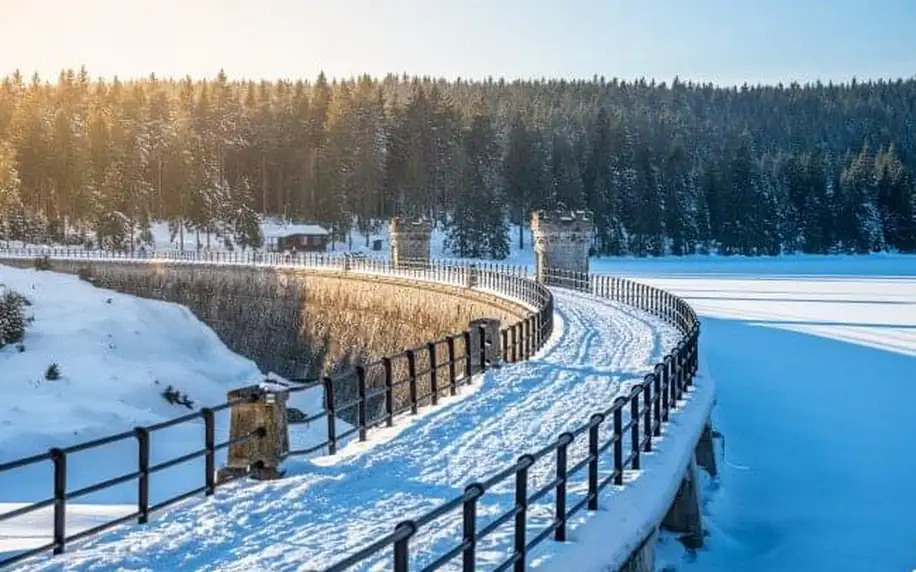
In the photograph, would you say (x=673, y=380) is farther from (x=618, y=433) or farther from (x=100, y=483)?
(x=100, y=483)

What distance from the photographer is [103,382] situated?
29359 millimetres

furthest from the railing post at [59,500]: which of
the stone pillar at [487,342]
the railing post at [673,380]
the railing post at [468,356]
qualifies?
the stone pillar at [487,342]

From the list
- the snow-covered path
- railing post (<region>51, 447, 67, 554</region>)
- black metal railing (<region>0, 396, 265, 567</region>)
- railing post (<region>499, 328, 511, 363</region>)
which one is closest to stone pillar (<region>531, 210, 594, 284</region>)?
railing post (<region>499, 328, 511, 363</region>)

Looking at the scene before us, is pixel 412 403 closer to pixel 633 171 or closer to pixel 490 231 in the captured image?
pixel 490 231

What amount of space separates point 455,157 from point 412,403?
8599 centimetres

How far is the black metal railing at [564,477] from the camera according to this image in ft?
19.9

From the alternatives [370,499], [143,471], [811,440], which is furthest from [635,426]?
[811,440]

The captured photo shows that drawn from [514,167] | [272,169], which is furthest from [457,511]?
[272,169]

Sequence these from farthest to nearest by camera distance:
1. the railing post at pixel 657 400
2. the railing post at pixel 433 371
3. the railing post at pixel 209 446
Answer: the railing post at pixel 433 371 < the railing post at pixel 657 400 < the railing post at pixel 209 446

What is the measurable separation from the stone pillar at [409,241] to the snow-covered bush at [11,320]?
22.7 m

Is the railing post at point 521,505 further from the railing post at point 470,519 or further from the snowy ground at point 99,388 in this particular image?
the snowy ground at point 99,388

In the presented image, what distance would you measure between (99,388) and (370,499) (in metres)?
20.9

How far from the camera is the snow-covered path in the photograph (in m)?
8.24

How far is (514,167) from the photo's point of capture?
96.1 metres
